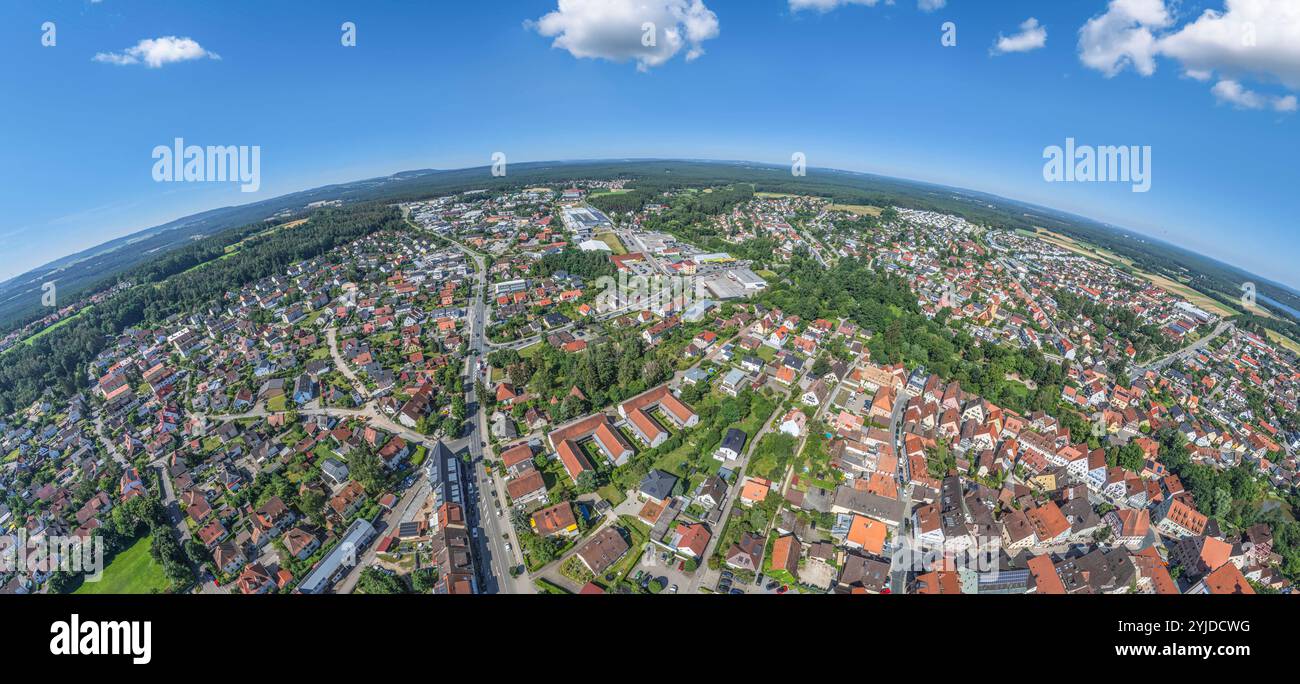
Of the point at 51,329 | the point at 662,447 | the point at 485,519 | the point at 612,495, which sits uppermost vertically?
the point at 51,329

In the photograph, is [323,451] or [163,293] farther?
[163,293]

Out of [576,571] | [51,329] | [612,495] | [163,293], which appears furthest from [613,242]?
[51,329]

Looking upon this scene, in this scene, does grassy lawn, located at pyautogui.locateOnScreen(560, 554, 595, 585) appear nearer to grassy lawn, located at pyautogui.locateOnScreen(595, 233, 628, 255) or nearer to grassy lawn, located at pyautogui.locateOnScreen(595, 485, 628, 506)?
grassy lawn, located at pyautogui.locateOnScreen(595, 485, 628, 506)

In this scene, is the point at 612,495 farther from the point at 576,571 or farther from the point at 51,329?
the point at 51,329

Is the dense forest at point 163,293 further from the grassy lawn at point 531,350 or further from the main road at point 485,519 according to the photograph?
the grassy lawn at point 531,350

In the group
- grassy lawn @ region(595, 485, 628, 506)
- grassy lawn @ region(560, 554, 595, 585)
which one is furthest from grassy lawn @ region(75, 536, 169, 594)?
grassy lawn @ region(595, 485, 628, 506)
